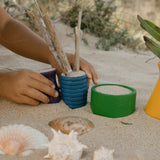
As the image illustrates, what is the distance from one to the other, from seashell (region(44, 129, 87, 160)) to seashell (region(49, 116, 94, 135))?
0.18 m

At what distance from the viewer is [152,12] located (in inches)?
235

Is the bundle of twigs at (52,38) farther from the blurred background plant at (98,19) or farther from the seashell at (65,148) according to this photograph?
the blurred background plant at (98,19)

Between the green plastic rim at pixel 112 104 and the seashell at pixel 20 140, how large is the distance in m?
0.32

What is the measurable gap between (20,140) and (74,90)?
40 centimetres

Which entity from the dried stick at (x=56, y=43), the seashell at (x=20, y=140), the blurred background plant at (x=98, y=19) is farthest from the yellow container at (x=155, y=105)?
the blurred background plant at (x=98, y=19)

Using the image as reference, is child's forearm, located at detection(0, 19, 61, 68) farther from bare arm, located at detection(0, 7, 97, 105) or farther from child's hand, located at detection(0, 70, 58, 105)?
child's hand, located at detection(0, 70, 58, 105)

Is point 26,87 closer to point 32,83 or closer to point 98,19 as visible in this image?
point 32,83

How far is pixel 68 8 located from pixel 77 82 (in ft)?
6.78

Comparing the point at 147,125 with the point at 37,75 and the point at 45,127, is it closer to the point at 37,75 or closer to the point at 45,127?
the point at 45,127

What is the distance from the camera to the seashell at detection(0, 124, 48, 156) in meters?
0.98

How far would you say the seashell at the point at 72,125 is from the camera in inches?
43.6

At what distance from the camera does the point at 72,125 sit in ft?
3.67

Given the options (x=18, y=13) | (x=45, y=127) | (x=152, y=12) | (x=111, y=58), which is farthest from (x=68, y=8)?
(x=152, y=12)

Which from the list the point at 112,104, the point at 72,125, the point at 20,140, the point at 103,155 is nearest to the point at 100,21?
the point at 112,104
